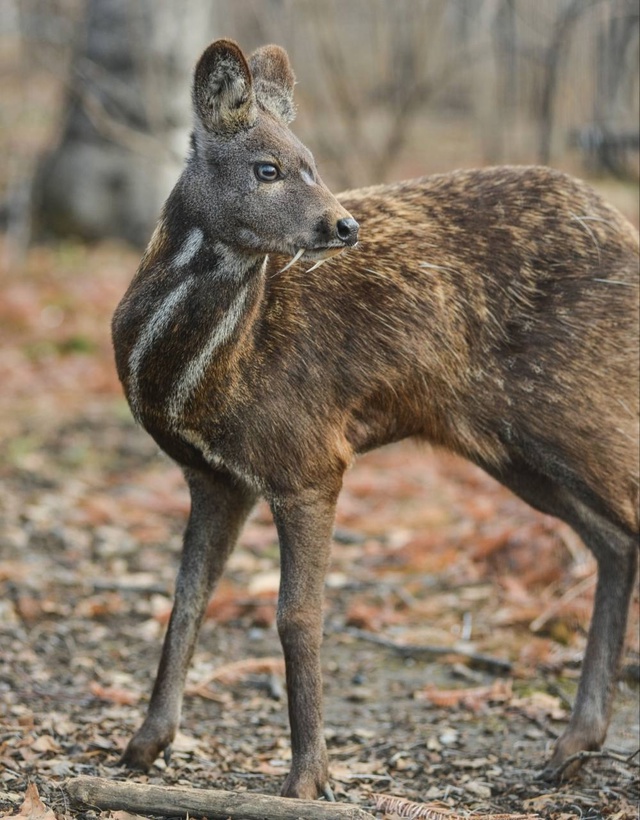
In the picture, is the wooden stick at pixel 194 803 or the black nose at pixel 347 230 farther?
the black nose at pixel 347 230

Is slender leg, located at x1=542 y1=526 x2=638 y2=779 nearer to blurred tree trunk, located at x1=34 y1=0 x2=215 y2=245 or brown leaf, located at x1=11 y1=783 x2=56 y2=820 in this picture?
brown leaf, located at x1=11 y1=783 x2=56 y2=820

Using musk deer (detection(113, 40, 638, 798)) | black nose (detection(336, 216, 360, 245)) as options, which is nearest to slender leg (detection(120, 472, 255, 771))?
musk deer (detection(113, 40, 638, 798))

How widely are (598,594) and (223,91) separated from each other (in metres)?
2.85

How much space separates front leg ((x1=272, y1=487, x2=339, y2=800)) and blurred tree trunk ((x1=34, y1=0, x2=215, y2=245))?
10.5 meters

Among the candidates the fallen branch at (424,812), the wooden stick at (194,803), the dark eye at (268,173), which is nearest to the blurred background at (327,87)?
the dark eye at (268,173)

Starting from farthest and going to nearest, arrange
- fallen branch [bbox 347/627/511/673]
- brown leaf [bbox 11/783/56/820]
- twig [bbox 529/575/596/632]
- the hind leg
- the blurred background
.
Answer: the blurred background → twig [bbox 529/575/596/632] → fallen branch [bbox 347/627/511/673] → the hind leg → brown leaf [bbox 11/783/56/820]

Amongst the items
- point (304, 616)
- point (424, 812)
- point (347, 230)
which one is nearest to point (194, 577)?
point (304, 616)

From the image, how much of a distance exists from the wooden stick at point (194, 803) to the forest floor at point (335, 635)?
3.2 inches

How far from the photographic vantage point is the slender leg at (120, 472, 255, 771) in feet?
17.2

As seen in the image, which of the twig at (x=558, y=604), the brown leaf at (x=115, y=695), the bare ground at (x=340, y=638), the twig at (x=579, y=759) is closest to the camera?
the twig at (x=579, y=759)

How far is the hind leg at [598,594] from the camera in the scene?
536 cm

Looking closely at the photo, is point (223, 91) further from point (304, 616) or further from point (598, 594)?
point (598, 594)

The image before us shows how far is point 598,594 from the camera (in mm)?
5578

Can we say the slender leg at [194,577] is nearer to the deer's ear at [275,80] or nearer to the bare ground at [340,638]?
the bare ground at [340,638]
